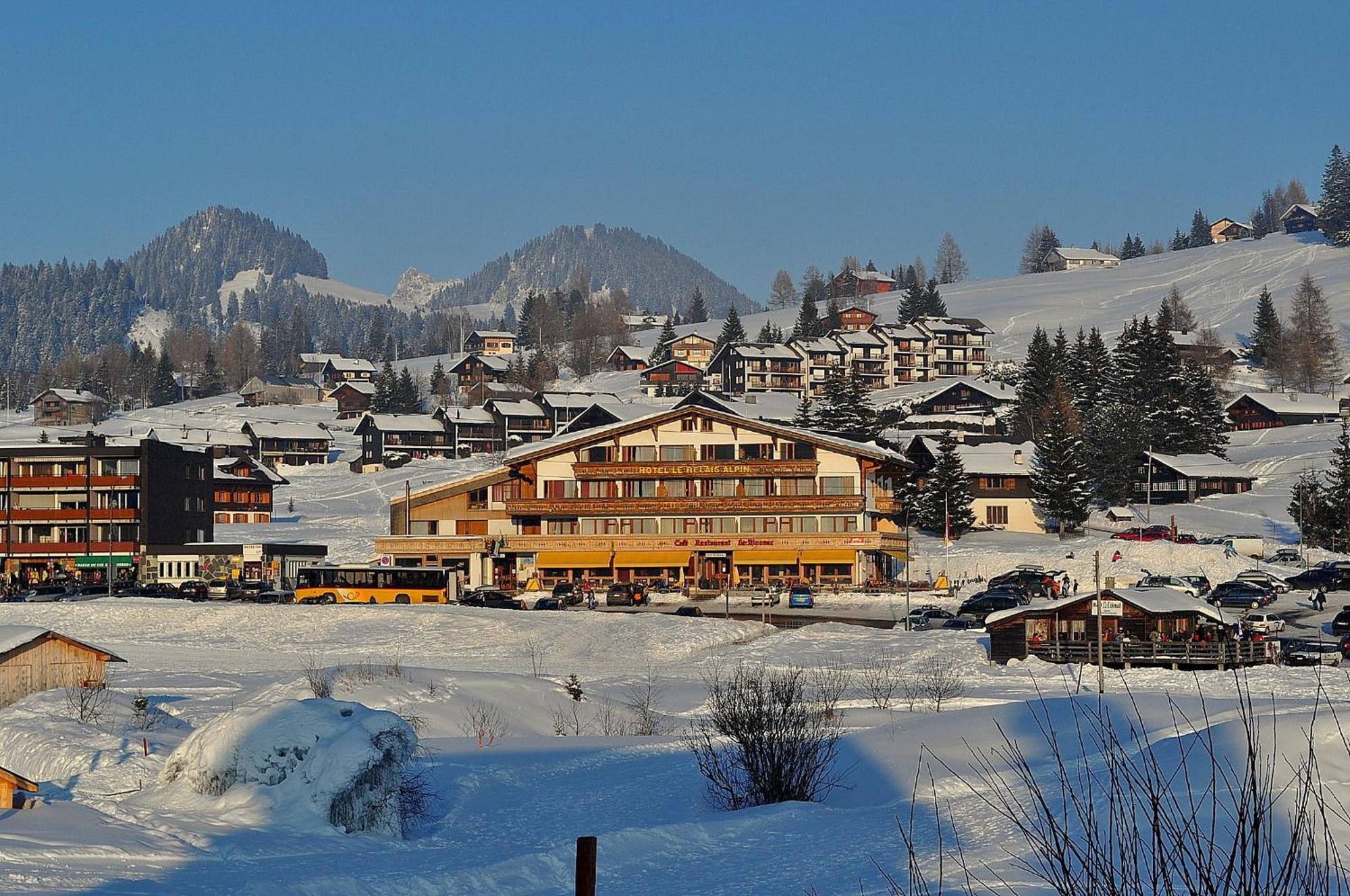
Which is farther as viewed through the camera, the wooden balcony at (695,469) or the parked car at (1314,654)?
the wooden balcony at (695,469)

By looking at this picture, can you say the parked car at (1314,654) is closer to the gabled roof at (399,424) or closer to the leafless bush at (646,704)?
the leafless bush at (646,704)

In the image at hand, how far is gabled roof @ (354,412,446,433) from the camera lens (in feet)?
545

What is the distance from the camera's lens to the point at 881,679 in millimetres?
51188

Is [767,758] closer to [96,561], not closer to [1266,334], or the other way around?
[96,561]

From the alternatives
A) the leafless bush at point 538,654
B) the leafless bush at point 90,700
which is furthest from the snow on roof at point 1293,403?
the leafless bush at point 90,700

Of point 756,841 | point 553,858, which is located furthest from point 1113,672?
point 553,858

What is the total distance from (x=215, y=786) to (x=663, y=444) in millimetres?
68891

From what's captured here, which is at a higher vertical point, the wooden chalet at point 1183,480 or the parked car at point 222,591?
the wooden chalet at point 1183,480

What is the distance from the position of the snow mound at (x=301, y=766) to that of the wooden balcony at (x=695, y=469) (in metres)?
64.6

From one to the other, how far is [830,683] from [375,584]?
125 feet

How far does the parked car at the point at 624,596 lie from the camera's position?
78.2 meters

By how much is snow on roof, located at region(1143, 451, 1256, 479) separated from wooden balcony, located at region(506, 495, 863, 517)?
3130cm

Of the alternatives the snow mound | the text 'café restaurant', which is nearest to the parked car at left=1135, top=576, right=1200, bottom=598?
the text 'café restaurant'

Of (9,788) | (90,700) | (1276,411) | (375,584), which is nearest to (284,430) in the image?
(375,584)
